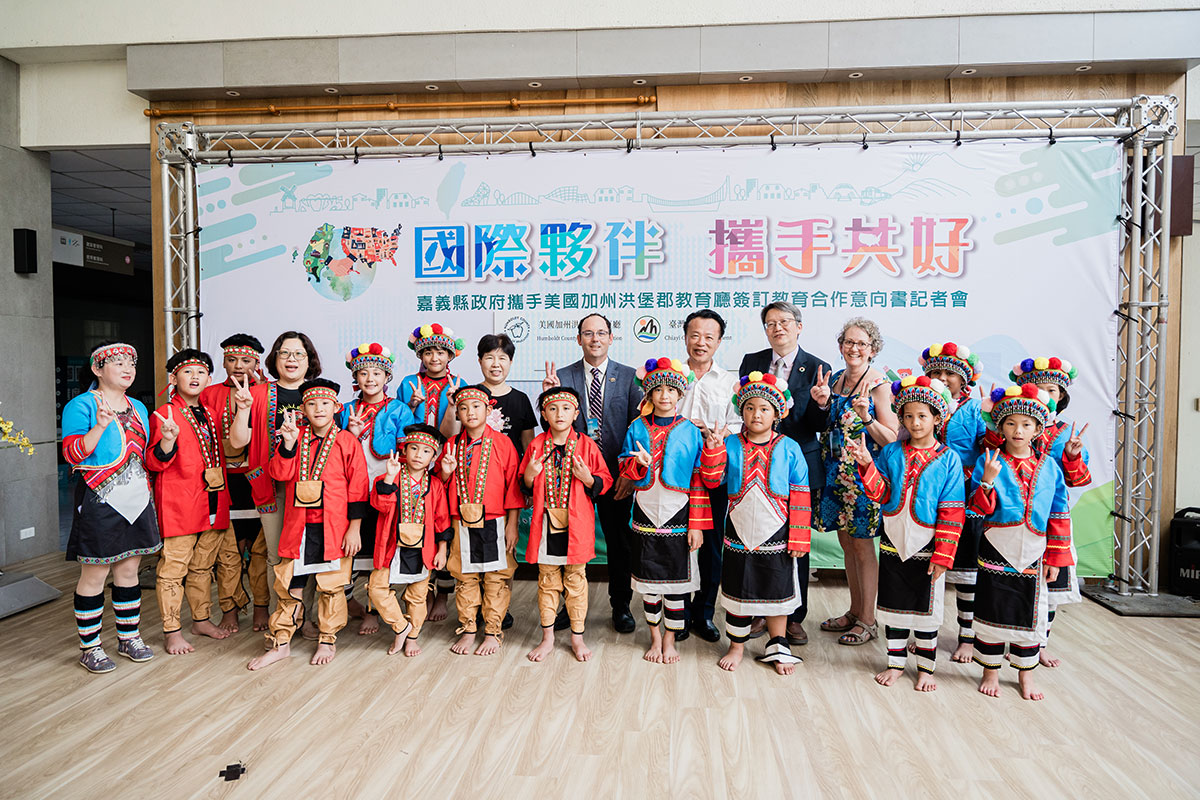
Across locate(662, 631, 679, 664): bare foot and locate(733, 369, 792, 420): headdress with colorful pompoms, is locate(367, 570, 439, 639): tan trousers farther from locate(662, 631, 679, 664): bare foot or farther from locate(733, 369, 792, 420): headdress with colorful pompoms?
locate(733, 369, 792, 420): headdress with colorful pompoms

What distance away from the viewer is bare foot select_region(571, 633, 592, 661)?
3199 mm

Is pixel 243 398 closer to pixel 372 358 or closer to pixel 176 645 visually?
pixel 372 358

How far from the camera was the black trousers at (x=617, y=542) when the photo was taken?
350 cm

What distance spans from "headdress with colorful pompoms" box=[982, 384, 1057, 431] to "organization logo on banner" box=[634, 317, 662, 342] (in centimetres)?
208

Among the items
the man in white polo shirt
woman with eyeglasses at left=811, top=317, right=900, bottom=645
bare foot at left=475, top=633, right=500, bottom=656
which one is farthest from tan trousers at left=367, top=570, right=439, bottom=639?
woman with eyeglasses at left=811, top=317, right=900, bottom=645

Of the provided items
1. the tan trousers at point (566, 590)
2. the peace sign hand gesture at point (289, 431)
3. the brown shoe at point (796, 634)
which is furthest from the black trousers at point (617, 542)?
the peace sign hand gesture at point (289, 431)

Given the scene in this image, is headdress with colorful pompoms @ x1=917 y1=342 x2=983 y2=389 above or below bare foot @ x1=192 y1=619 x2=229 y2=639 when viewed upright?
above

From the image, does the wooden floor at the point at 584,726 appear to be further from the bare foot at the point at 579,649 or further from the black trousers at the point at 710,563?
the black trousers at the point at 710,563

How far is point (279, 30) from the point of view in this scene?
471 cm

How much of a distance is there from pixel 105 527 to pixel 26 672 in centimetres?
77

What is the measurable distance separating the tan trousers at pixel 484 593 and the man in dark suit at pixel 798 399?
1.40m

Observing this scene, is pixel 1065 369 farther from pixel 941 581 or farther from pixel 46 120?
pixel 46 120

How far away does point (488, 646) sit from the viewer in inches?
129

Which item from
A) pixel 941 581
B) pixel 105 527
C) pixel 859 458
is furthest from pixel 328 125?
pixel 941 581
